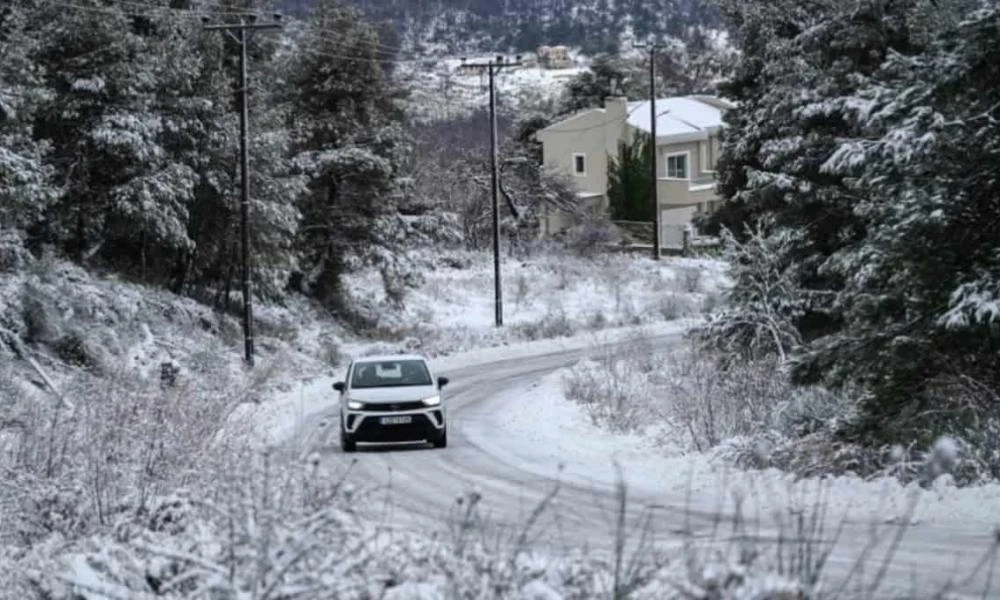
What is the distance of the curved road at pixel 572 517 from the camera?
8281 mm

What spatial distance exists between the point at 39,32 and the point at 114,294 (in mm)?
7002

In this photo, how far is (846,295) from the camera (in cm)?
1711

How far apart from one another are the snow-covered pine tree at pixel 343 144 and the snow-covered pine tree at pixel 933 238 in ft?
105

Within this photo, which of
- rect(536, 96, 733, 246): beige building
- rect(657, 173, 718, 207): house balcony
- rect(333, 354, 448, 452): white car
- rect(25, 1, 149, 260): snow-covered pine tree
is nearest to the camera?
rect(333, 354, 448, 452): white car

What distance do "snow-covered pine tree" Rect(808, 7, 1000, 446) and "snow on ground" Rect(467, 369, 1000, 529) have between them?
1.48m

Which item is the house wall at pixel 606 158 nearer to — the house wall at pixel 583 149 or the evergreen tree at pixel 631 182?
Answer: the house wall at pixel 583 149

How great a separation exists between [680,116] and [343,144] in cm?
3332

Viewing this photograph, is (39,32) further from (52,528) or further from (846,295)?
(52,528)

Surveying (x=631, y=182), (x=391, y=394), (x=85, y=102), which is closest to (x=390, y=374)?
(x=391, y=394)

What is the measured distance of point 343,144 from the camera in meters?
46.8

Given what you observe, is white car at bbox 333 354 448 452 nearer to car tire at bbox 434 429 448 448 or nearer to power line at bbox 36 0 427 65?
car tire at bbox 434 429 448 448

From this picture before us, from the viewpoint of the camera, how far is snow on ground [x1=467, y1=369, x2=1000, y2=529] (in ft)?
40.8

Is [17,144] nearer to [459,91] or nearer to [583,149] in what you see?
[583,149]

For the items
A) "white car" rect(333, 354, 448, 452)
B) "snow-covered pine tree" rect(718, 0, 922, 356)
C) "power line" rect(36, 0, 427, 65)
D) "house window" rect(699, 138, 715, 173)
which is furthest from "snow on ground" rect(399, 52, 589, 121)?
"white car" rect(333, 354, 448, 452)
